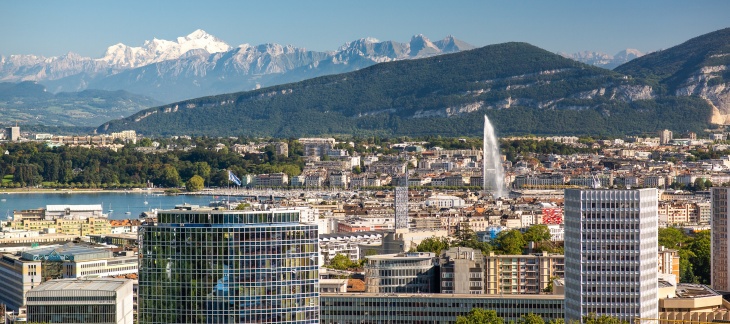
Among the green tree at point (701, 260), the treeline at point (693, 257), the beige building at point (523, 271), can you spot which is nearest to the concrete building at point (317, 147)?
the treeline at point (693, 257)

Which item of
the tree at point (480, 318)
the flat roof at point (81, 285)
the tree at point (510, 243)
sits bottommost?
the tree at point (480, 318)

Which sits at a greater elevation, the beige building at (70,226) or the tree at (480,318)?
the beige building at (70,226)

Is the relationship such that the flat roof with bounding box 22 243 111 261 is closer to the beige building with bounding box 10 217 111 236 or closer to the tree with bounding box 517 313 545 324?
the tree with bounding box 517 313 545 324

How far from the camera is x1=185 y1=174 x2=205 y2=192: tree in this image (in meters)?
138

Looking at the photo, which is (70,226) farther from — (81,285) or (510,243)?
(81,285)

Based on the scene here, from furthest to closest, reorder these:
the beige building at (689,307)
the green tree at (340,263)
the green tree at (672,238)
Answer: the green tree at (672,238)
the green tree at (340,263)
the beige building at (689,307)

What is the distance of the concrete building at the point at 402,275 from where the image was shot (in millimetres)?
46219

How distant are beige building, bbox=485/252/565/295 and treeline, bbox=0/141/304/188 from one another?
3812 inches

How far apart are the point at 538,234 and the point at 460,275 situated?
76.9 feet

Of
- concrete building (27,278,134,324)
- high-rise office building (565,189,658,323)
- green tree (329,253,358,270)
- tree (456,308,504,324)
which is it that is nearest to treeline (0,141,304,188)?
green tree (329,253,358,270)

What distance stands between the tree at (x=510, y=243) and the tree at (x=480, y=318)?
69.9 ft

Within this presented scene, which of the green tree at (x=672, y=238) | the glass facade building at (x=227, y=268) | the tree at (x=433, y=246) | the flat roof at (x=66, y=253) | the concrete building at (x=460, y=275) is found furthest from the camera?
the green tree at (x=672, y=238)

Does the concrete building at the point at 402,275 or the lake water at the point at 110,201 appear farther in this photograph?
the lake water at the point at 110,201

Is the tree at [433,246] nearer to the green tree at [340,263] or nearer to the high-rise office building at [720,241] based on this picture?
the green tree at [340,263]
